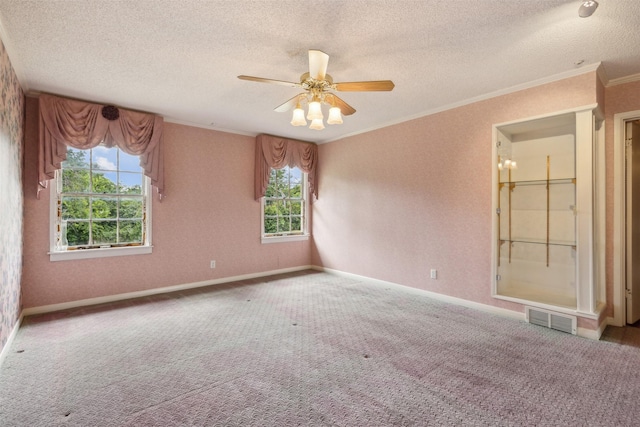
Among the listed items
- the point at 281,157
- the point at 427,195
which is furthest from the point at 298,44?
the point at 281,157

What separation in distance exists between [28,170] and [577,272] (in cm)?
605

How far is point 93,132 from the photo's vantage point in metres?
3.90

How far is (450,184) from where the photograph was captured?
13.6ft

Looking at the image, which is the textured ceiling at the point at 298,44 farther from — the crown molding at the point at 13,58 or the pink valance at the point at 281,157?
the pink valance at the point at 281,157

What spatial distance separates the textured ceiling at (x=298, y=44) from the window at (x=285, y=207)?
2.33m

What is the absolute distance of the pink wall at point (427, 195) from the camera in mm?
3732

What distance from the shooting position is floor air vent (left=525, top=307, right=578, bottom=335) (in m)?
3.10

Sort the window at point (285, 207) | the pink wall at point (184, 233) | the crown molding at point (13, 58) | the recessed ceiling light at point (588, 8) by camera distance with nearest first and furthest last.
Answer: the recessed ceiling light at point (588, 8)
the crown molding at point (13, 58)
the pink wall at point (184, 233)
the window at point (285, 207)

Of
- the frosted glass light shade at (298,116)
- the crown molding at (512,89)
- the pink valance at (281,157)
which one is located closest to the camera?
the frosted glass light shade at (298,116)

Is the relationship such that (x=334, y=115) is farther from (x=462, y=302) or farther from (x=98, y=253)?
(x=98, y=253)

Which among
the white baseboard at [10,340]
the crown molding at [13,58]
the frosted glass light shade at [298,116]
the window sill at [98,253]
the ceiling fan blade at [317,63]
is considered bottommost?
the white baseboard at [10,340]

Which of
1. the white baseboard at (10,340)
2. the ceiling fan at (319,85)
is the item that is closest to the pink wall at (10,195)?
the white baseboard at (10,340)

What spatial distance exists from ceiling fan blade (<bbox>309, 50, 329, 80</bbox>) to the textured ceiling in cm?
15

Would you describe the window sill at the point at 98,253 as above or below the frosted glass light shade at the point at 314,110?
below
